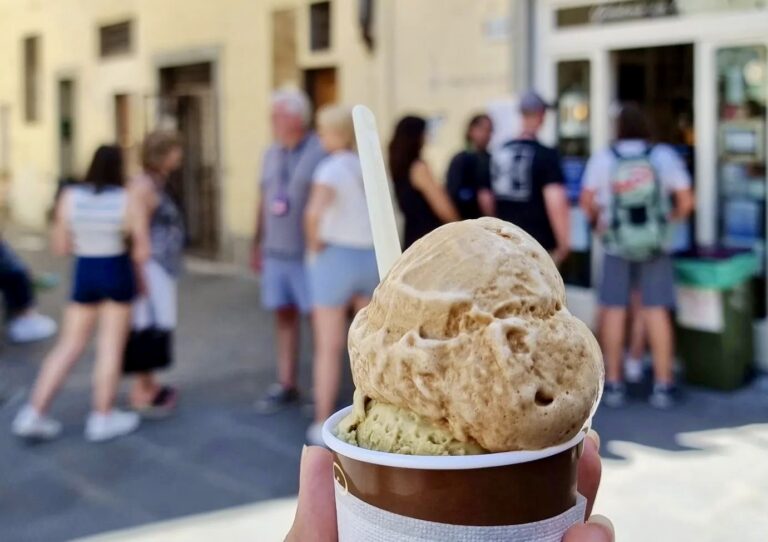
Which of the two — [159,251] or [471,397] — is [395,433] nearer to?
[471,397]

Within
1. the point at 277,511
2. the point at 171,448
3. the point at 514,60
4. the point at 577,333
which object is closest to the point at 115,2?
the point at 514,60

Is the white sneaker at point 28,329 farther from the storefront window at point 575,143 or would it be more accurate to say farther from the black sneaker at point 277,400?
the storefront window at point 575,143

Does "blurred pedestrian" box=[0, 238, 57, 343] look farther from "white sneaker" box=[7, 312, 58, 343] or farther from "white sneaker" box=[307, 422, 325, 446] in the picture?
"white sneaker" box=[307, 422, 325, 446]

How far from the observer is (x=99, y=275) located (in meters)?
5.71

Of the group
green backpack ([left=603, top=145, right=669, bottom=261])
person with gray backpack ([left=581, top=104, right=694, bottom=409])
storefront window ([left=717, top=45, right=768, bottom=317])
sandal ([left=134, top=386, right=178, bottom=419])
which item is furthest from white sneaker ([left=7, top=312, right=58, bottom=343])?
storefront window ([left=717, top=45, right=768, bottom=317])

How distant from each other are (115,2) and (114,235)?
10.6 metres

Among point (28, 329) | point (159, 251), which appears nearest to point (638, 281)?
point (159, 251)

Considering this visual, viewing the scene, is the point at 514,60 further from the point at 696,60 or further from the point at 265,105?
the point at 265,105

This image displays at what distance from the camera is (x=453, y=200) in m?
6.80

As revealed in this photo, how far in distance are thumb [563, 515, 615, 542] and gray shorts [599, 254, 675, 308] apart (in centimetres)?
487

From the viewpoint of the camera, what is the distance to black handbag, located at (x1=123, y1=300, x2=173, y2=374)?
6.05m

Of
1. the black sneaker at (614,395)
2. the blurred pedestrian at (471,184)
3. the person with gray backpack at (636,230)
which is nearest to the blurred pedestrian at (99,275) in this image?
the blurred pedestrian at (471,184)

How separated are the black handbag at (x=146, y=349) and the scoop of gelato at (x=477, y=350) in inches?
183

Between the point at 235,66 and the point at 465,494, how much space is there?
459 inches
